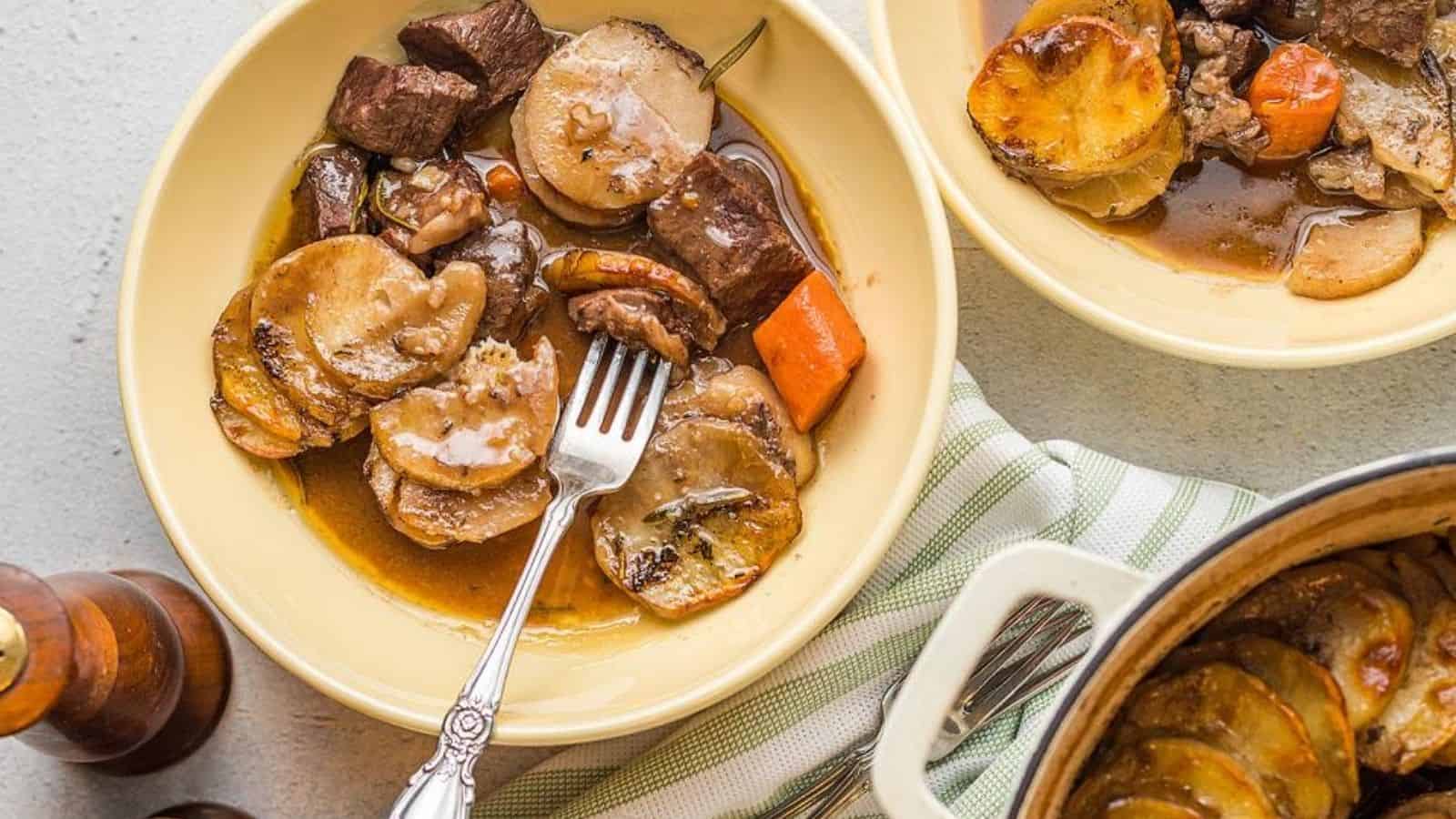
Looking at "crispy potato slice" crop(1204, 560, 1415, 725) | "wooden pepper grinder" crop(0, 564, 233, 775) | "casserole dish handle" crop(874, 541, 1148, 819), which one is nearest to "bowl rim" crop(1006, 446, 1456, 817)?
"casserole dish handle" crop(874, 541, 1148, 819)

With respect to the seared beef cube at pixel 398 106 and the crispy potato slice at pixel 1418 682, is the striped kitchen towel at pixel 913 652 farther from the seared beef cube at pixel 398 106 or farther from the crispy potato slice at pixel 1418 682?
→ the seared beef cube at pixel 398 106

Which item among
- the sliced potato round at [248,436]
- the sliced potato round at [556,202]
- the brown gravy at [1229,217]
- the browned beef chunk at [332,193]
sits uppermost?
the browned beef chunk at [332,193]

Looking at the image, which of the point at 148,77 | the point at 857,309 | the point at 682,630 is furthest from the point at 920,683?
the point at 148,77

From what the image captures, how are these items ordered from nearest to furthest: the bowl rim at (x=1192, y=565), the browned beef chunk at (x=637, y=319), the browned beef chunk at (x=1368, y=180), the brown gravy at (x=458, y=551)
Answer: the bowl rim at (x=1192, y=565) → the browned beef chunk at (x=637, y=319) → the brown gravy at (x=458, y=551) → the browned beef chunk at (x=1368, y=180)

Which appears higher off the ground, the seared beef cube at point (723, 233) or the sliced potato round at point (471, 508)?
the seared beef cube at point (723, 233)

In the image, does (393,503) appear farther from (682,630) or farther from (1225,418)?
(1225,418)

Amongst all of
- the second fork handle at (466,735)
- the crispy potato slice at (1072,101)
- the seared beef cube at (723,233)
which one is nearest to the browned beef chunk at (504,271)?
the seared beef cube at (723,233)

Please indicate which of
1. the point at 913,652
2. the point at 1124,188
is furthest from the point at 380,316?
the point at 1124,188
